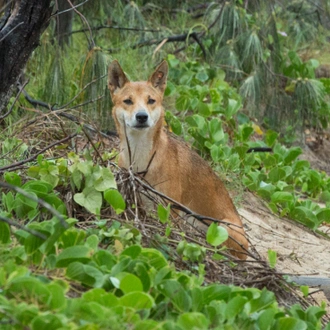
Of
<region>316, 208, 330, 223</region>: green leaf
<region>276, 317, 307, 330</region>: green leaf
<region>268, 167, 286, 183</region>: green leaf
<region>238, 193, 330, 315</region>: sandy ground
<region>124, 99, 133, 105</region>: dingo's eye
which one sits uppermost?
<region>124, 99, 133, 105</region>: dingo's eye

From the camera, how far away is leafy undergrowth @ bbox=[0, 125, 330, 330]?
10.9 ft

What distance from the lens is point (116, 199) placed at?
14.9ft

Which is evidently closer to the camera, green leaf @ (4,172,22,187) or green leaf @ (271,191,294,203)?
green leaf @ (4,172,22,187)

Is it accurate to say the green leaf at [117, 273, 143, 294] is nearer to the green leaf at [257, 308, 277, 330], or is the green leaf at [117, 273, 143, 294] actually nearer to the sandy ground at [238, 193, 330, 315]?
the green leaf at [257, 308, 277, 330]

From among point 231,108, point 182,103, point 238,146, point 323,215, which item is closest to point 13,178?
point 323,215

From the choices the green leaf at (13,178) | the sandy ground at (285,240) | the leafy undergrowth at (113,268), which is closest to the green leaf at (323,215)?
the sandy ground at (285,240)

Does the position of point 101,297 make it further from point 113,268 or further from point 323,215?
point 323,215

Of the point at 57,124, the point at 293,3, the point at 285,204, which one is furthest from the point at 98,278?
the point at 293,3

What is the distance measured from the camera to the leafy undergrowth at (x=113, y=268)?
332cm

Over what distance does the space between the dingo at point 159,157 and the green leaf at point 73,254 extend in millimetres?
1970

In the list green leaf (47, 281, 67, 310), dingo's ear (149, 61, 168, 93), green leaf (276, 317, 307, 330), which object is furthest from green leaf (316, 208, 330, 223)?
green leaf (47, 281, 67, 310)

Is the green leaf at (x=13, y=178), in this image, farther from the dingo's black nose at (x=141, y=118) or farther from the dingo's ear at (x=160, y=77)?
the dingo's ear at (x=160, y=77)

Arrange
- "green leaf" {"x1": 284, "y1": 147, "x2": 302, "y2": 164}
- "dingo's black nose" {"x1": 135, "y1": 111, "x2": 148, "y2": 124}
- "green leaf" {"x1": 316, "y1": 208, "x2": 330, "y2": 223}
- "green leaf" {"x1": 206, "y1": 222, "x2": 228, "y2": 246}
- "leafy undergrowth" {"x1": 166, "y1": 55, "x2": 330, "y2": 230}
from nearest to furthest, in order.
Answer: "green leaf" {"x1": 206, "y1": 222, "x2": 228, "y2": 246} < "dingo's black nose" {"x1": 135, "y1": 111, "x2": 148, "y2": 124} < "green leaf" {"x1": 316, "y1": 208, "x2": 330, "y2": 223} < "leafy undergrowth" {"x1": 166, "y1": 55, "x2": 330, "y2": 230} < "green leaf" {"x1": 284, "y1": 147, "x2": 302, "y2": 164}

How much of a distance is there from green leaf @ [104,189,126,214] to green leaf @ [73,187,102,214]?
0.10m
